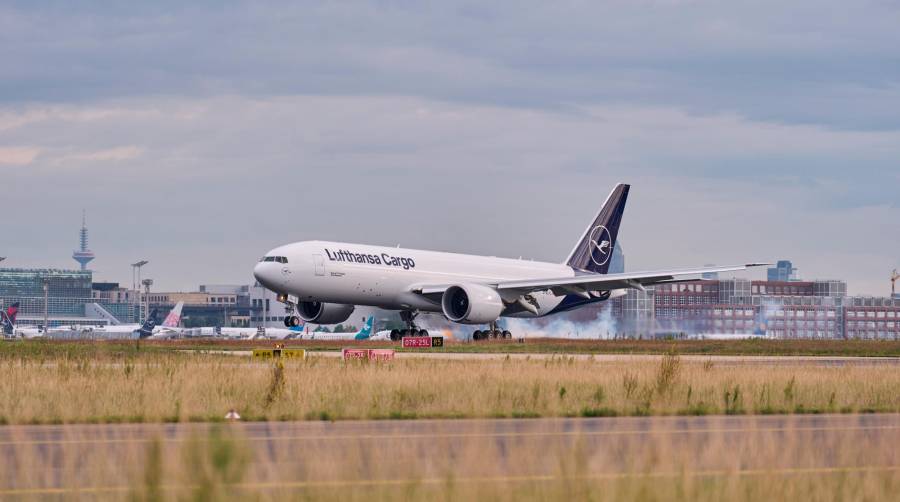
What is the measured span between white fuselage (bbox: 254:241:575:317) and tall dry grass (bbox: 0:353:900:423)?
27.2 meters

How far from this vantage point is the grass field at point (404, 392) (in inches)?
931

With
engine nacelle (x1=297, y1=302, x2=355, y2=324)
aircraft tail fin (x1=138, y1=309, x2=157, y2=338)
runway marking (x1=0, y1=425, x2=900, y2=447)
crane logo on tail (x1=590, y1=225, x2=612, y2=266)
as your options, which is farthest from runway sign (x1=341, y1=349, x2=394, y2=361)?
aircraft tail fin (x1=138, y1=309, x2=157, y2=338)

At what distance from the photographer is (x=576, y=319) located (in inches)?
3519

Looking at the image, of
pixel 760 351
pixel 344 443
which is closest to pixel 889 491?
pixel 344 443

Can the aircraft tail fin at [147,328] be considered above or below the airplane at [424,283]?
below

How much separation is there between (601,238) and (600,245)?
1.64 feet

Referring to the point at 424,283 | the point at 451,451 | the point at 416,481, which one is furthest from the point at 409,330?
the point at 416,481

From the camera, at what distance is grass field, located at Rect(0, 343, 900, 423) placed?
2366cm

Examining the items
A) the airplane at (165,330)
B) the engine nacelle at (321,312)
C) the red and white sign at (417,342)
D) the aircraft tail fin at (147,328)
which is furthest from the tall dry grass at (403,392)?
the aircraft tail fin at (147,328)

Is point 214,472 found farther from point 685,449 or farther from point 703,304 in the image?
point 703,304

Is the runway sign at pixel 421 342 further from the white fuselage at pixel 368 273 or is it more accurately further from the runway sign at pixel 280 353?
the runway sign at pixel 280 353

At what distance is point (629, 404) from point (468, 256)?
49117 mm

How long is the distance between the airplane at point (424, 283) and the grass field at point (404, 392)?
27.4m

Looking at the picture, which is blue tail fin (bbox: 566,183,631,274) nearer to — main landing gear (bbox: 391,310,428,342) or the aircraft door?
main landing gear (bbox: 391,310,428,342)
